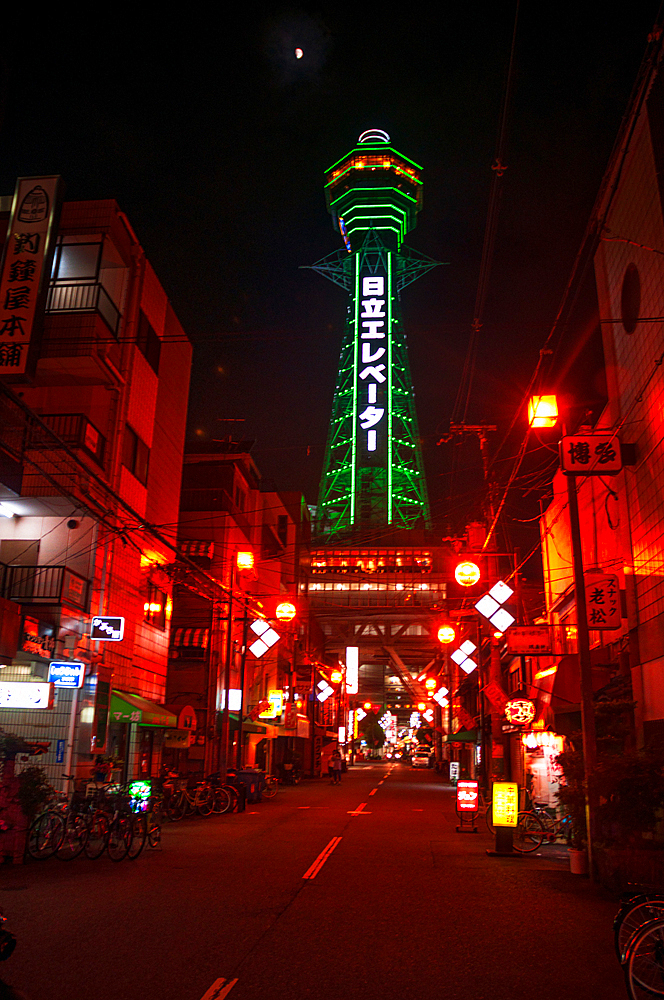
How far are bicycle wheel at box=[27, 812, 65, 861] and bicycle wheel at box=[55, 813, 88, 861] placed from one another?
12 centimetres

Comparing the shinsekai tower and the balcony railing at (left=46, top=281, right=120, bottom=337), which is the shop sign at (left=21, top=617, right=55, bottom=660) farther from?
the shinsekai tower

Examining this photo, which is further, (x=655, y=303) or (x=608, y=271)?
(x=608, y=271)

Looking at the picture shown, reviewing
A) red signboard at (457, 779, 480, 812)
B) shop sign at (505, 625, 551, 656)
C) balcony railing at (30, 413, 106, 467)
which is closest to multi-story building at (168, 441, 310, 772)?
balcony railing at (30, 413, 106, 467)

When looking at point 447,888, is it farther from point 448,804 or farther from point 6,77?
point 448,804

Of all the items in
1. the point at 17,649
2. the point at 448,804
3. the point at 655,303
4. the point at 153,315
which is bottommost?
the point at 448,804

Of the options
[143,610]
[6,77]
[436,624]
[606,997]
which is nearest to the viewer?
[606,997]

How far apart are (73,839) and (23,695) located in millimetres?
3959

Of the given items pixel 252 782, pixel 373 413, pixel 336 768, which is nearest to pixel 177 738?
pixel 252 782

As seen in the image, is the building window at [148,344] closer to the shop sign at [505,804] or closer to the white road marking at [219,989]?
the shop sign at [505,804]

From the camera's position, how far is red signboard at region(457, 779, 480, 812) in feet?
63.2

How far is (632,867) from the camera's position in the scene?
1145cm

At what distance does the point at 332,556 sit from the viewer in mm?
70875

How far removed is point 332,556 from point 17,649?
54.2 meters

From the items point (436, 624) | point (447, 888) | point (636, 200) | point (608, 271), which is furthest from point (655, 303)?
point (436, 624)
